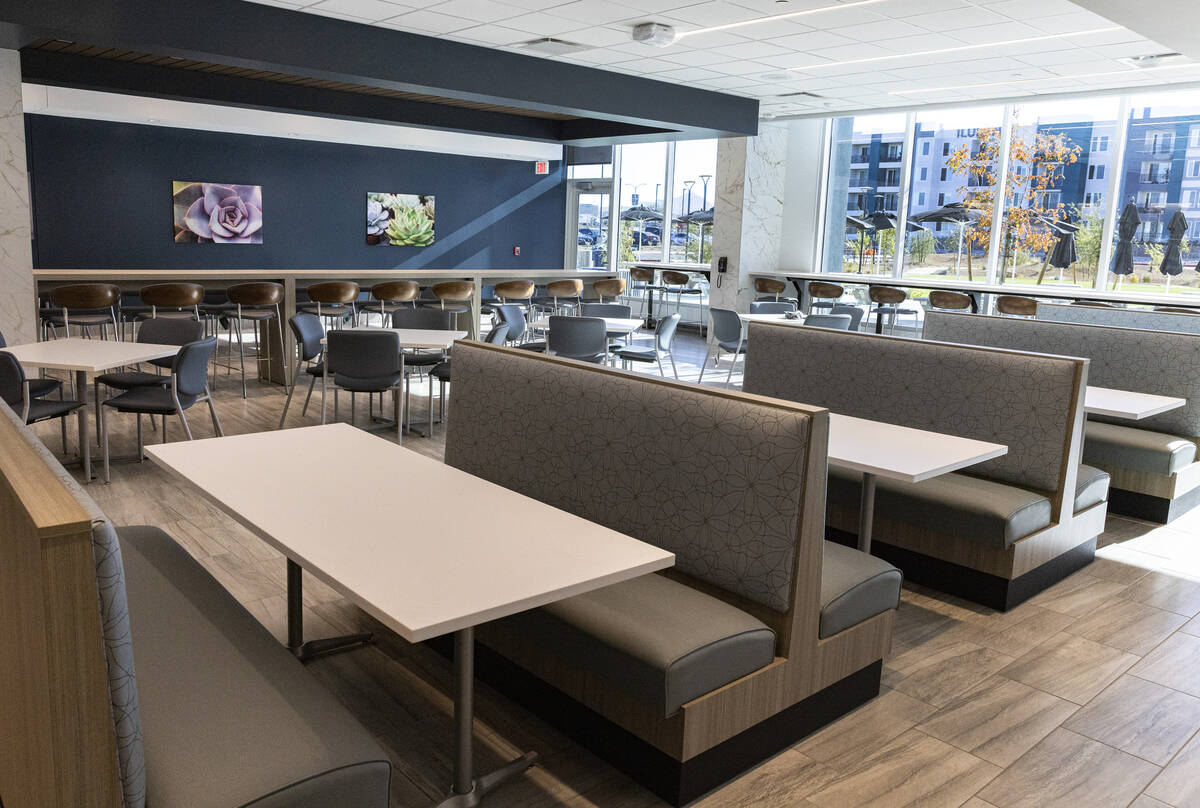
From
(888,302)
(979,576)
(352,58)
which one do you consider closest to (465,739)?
(979,576)

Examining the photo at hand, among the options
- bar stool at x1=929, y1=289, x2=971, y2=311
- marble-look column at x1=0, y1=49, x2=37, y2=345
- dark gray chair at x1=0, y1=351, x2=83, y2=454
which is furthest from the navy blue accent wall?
bar stool at x1=929, y1=289, x2=971, y2=311

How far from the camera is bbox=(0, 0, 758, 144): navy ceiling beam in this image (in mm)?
5430

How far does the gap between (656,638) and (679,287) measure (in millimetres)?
10582

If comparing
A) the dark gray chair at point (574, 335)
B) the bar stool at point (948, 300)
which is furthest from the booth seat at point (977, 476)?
the bar stool at point (948, 300)

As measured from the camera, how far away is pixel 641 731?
2295 millimetres

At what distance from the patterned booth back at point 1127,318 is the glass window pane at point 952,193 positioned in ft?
12.3

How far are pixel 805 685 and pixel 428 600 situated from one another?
4.21ft

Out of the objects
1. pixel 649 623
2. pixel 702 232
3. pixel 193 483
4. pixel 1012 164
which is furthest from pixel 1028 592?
pixel 702 232

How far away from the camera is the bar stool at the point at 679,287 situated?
11.7 meters

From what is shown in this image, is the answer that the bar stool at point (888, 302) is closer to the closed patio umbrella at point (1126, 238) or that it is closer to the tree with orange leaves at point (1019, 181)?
the tree with orange leaves at point (1019, 181)

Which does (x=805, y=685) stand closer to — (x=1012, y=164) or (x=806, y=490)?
(x=806, y=490)

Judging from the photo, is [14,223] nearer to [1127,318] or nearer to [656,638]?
[656,638]

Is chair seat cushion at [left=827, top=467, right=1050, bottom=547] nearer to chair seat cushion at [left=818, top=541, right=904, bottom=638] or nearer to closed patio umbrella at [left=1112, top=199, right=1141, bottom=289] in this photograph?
chair seat cushion at [left=818, top=541, right=904, bottom=638]

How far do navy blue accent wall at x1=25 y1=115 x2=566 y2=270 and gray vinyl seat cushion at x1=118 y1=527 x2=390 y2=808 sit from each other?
9969 millimetres
